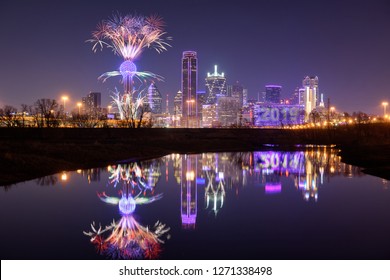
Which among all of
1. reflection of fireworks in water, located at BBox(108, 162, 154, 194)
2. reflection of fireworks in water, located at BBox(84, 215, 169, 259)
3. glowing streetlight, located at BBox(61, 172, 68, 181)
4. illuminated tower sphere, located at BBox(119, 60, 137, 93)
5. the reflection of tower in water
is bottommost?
reflection of fireworks in water, located at BBox(84, 215, 169, 259)

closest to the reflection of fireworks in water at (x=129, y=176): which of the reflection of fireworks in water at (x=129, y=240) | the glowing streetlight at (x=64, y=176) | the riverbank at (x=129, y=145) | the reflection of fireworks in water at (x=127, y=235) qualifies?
the riverbank at (x=129, y=145)

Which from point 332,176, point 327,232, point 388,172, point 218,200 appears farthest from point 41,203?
point 388,172

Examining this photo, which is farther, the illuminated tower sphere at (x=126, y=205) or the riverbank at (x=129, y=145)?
the riverbank at (x=129, y=145)

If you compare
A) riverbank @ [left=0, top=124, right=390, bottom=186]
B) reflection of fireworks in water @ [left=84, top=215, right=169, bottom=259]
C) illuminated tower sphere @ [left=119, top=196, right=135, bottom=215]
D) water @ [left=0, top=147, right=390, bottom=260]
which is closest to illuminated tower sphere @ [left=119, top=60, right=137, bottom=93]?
riverbank @ [left=0, top=124, right=390, bottom=186]

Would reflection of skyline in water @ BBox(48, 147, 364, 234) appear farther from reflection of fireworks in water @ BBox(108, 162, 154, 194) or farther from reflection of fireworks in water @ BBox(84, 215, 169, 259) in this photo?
reflection of fireworks in water @ BBox(84, 215, 169, 259)

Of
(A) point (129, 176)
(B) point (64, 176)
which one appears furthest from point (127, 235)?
(B) point (64, 176)

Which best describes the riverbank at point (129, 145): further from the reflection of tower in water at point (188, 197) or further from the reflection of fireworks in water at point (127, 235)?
the reflection of fireworks in water at point (127, 235)
